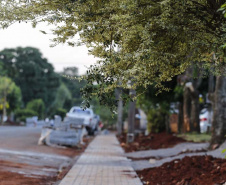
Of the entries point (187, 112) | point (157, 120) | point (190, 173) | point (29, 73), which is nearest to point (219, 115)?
point (190, 173)

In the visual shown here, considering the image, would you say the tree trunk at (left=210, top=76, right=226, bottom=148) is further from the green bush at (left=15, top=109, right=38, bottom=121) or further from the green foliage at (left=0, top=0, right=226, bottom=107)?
the green bush at (left=15, top=109, right=38, bottom=121)

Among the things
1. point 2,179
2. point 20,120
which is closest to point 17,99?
point 20,120

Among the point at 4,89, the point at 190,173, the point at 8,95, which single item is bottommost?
the point at 190,173

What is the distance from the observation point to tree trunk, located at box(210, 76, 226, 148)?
543 inches

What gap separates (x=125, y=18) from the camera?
5859mm

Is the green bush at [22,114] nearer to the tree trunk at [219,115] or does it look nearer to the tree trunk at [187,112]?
the tree trunk at [187,112]

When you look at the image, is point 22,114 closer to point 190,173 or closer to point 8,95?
point 8,95

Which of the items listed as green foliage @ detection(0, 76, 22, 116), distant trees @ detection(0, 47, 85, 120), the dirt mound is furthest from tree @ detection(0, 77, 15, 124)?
the dirt mound

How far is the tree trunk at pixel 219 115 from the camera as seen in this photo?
1379 centimetres

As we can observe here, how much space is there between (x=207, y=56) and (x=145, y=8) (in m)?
1.59

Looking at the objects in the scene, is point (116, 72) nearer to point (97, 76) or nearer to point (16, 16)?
point (97, 76)

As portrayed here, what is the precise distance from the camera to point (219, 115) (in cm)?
1395

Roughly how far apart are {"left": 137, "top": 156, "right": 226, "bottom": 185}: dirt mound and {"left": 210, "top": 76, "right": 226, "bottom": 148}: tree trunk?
10.7 ft

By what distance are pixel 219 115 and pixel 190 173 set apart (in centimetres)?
539
